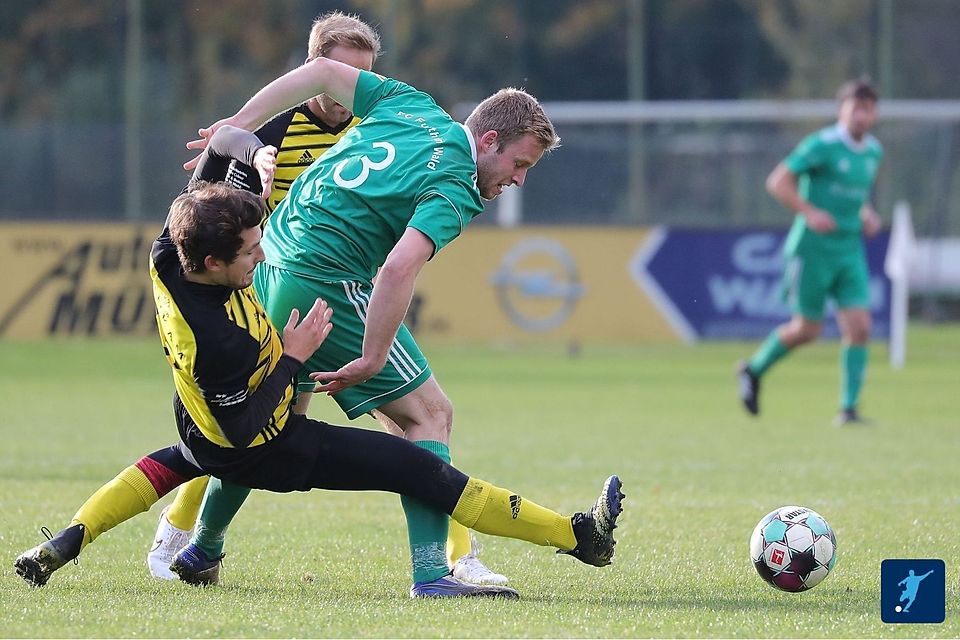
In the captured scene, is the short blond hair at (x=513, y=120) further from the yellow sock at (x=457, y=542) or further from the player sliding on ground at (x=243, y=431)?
the yellow sock at (x=457, y=542)

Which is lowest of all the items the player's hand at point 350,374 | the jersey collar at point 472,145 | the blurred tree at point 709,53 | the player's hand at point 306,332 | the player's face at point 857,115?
the player's hand at point 350,374

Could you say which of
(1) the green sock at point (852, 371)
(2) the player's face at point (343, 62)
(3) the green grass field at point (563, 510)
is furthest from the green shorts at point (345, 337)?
(1) the green sock at point (852, 371)

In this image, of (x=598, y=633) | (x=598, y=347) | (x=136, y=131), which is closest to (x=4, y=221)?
(x=136, y=131)

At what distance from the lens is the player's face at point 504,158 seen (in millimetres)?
5035

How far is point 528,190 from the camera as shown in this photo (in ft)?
78.4

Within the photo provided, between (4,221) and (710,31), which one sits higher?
(710,31)

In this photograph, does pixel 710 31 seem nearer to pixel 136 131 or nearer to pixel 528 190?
pixel 528 190

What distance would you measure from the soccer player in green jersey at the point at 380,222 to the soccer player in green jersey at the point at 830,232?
22.0ft

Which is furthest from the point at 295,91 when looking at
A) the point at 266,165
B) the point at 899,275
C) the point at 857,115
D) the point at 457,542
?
the point at 899,275

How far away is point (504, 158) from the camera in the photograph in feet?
16.6

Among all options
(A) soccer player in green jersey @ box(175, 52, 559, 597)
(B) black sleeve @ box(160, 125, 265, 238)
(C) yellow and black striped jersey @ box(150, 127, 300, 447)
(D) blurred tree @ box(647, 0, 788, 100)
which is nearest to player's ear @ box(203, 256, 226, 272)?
(C) yellow and black striped jersey @ box(150, 127, 300, 447)

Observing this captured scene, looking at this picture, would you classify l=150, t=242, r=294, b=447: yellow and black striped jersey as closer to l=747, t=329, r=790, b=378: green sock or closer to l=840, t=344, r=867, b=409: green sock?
l=840, t=344, r=867, b=409: green sock

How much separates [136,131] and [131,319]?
5669 mm

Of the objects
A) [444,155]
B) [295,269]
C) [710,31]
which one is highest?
[710,31]
